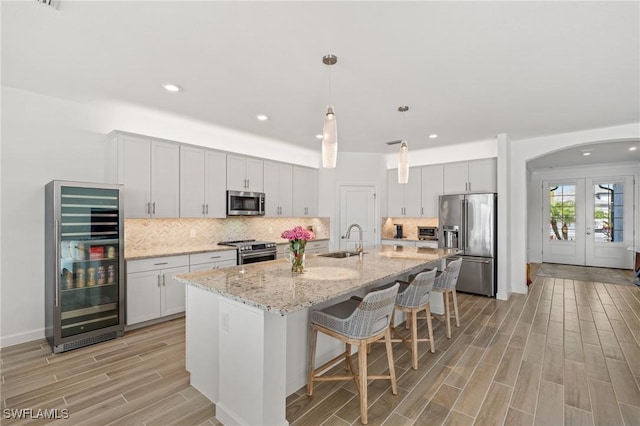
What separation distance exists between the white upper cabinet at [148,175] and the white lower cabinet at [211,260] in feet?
2.22

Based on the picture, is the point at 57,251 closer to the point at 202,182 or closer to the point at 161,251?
the point at 161,251

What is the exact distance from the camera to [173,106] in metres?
3.70

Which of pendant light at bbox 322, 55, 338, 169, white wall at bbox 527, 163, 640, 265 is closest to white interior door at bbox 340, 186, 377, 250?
pendant light at bbox 322, 55, 338, 169

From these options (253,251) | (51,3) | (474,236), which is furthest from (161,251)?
(474,236)

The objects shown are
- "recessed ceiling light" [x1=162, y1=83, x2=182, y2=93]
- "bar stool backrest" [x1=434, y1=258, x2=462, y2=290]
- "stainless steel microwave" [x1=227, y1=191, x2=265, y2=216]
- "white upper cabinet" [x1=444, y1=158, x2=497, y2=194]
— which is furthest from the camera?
"white upper cabinet" [x1=444, y1=158, x2=497, y2=194]

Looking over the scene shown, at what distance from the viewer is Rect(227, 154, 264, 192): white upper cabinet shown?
482 cm

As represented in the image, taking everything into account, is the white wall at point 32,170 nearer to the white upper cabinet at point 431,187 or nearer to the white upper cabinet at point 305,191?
the white upper cabinet at point 305,191

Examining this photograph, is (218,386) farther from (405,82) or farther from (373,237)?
(373,237)

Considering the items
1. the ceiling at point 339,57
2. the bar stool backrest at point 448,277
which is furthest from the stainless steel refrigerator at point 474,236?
the bar stool backrest at point 448,277

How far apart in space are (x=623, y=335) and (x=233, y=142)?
→ 586 cm

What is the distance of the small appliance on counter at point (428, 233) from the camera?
605cm

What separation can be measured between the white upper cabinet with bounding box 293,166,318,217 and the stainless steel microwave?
0.89m

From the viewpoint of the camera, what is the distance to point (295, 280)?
2.21 m

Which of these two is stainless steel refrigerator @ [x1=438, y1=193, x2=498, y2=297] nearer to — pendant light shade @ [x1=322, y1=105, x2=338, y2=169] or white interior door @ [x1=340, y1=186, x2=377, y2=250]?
white interior door @ [x1=340, y1=186, x2=377, y2=250]
